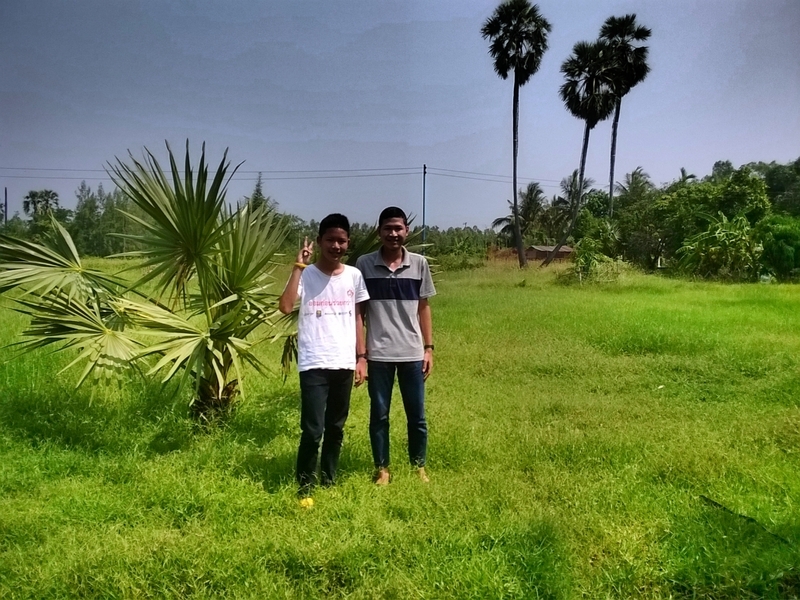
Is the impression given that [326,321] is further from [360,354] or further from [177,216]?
[177,216]

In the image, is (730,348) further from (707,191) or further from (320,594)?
(707,191)

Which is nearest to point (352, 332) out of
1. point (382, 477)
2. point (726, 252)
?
point (382, 477)

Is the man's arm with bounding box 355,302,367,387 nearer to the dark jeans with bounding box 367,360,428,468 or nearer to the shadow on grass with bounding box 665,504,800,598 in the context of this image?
the dark jeans with bounding box 367,360,428,468

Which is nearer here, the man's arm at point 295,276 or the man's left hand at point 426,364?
the man's arm at point 295,276

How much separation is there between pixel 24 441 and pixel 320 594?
265cm

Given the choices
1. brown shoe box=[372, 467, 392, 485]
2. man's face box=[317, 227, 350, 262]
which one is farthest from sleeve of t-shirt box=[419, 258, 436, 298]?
brown shoe box=[372, 467, 392, 485]

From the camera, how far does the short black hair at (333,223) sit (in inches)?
111

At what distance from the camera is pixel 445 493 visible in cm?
291

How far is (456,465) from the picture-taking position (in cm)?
342

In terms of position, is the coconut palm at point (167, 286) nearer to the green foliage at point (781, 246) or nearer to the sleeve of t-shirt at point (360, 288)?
the sleeve of t-shirt at point (360, 288)

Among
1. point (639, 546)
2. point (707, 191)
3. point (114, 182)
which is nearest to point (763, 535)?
point (639, 546)

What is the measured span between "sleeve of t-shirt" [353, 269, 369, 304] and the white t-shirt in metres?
0.02

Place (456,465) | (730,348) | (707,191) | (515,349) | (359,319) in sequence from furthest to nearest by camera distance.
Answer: (707,191) → (515,349) → (730,348) → (456,465) → (359,319)

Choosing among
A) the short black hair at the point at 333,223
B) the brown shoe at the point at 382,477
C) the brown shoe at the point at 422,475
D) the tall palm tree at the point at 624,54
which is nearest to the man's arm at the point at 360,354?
the short black hair at the point at 333,223
